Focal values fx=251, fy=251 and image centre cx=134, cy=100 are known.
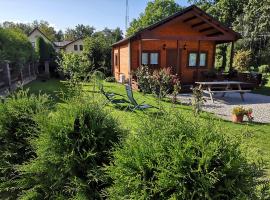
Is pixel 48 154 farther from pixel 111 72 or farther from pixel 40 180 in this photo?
pixel 111 72

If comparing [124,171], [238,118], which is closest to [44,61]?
[238,118]

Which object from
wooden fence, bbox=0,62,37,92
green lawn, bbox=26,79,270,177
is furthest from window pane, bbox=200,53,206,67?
wooden fence, bbox=0,62,37,92

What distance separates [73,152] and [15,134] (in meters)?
1.29

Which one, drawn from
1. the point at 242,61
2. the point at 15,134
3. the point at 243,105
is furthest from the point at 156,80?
the point at 242,61

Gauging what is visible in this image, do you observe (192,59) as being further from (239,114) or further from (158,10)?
(158,10)

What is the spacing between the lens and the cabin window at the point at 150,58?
691 inches

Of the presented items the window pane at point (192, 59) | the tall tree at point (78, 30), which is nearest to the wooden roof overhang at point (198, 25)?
the window pane at point (192, 59)

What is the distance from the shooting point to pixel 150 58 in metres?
17.7

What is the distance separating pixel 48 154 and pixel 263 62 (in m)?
33.7

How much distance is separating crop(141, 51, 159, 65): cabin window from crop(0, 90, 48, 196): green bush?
47.4ft

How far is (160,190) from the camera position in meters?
1.80

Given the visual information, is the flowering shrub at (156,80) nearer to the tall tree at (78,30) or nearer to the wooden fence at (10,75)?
the wooden fence at (10,75)

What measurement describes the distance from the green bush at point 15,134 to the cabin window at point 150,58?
14450 millimetres

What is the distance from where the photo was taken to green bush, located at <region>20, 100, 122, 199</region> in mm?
2516
